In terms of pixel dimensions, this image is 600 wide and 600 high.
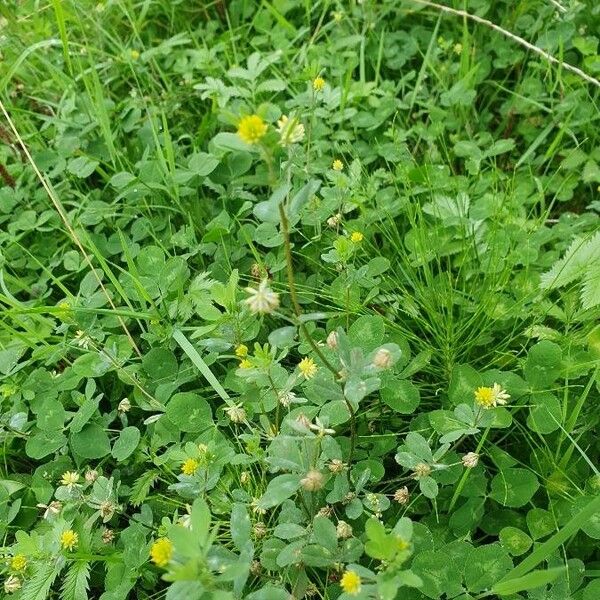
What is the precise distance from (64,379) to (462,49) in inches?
76.4

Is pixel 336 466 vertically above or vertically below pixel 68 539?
above

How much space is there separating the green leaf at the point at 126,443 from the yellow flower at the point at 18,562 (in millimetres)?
317

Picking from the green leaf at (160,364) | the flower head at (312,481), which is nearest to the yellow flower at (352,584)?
the flower head at (312,481)

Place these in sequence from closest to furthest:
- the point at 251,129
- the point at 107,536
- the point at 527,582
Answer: the point at 251,129 → the point at 527,582 → the point at 107,536

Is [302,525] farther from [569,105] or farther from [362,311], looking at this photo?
[569,105]

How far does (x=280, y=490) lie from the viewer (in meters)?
1.38

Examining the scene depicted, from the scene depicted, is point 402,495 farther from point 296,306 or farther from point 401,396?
point 296,306

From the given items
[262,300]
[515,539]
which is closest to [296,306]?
[262,300]

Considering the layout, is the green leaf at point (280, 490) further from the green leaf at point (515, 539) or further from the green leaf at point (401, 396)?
the green leaf at point (515, 539)

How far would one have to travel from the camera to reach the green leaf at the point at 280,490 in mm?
1369

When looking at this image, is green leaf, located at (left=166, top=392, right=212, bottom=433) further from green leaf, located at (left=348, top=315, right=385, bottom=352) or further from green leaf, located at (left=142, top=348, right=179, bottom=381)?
green leaf, located at (left=348, top=315, right=385, bottom=352)

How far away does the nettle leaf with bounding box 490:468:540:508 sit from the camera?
1624 mm

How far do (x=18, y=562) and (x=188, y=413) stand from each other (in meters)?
0.52

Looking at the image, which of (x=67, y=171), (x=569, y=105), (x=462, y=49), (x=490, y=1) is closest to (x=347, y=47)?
(x=462, y=49)
